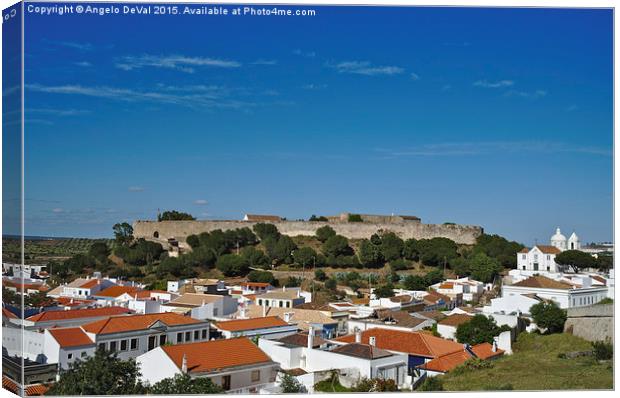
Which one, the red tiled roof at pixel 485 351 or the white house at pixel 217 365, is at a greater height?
the white house at pixel 217 365

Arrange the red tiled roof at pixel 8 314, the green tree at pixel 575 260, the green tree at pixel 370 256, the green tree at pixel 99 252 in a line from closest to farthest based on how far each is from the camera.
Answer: the red tiled roof at pixel 8 314 → the green tree at pixel 575 260 → the green tree at pixel 99 252 → the green tree at pixel 370 256

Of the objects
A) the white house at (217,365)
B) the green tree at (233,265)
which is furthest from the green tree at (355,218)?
the white house at (217,365)

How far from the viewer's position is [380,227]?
23.4 meters

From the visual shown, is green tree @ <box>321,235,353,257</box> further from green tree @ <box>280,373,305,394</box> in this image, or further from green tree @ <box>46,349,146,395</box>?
green tree @ <box>46,349,146,395</box>

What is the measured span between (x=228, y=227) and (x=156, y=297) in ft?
31.5

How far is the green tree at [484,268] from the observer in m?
17.5

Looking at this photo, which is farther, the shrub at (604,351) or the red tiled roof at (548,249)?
the red tiled roof at (548,249)

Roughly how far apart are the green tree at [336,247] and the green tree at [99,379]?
15345 millimetres

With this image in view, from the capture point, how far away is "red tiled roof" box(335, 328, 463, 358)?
7.62 metres

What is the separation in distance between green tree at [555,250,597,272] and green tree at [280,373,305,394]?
1170cm

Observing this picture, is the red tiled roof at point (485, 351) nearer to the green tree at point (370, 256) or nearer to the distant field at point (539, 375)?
the distant field at point (539, 375)

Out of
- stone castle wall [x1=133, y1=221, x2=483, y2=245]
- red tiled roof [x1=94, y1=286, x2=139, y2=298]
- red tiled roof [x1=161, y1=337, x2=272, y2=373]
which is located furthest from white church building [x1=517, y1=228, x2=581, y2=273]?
red tiled roof [x1=161, y1=337, x2=272, y2=373]

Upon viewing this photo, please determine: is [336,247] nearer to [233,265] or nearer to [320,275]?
[320,275]

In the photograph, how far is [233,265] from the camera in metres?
19.4
